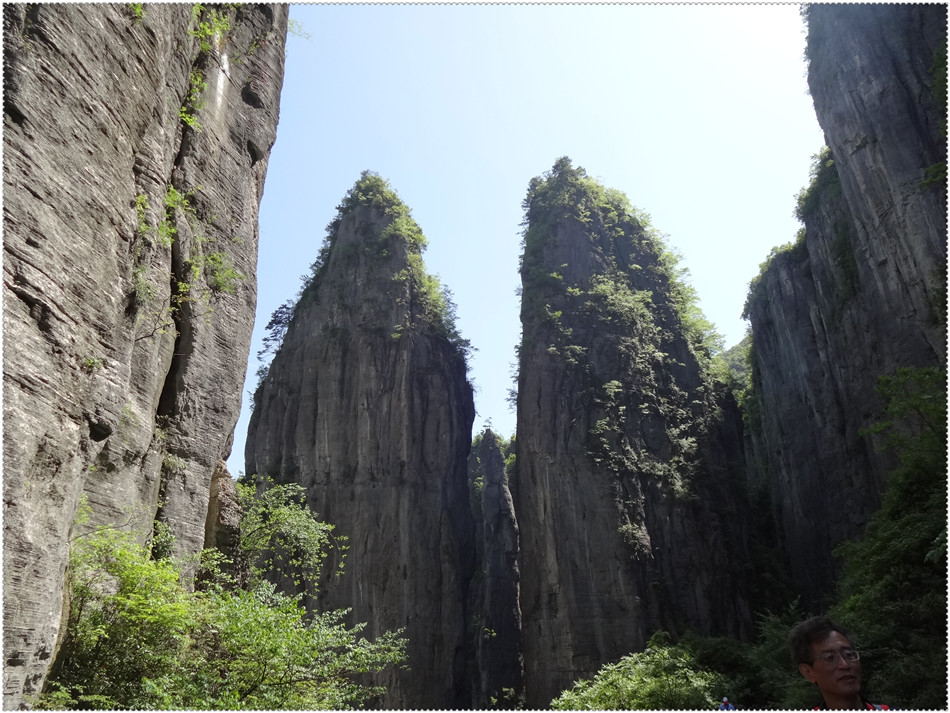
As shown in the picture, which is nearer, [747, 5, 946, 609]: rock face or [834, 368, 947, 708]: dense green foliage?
[834, 368, 947, 708]: dense green foliage

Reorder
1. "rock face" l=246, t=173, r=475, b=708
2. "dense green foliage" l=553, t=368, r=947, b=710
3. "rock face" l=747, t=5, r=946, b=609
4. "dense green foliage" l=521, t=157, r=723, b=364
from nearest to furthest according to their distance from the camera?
"dense green foliage" l=553, t=368, r=947, b=710, "rock face" l=747, t=5, r=946, b=609, "rock face" l=246, t=173, r=475, b=708, "dense green foliage" l=521, t=157, r=723, b=364

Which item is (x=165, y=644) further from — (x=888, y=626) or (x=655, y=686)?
(x=655, y=686)

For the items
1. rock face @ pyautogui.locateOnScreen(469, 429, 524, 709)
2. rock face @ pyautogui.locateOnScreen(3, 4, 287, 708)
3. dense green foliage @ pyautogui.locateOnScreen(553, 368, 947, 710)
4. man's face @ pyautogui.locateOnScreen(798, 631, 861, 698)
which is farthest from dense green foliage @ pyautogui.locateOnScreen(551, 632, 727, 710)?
man's face @ pyautogui.locateOnScreen(798, 631, 861, 698)

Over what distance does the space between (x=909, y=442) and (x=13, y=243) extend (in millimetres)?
20585

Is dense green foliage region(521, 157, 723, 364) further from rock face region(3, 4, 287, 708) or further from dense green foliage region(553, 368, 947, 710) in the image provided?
rock face region(3, 4, 287, 708)

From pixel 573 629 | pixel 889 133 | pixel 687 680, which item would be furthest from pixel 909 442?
pixel 573 629

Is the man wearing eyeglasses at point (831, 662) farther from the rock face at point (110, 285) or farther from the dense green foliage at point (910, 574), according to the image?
the dense green foliage at point (910, 574)

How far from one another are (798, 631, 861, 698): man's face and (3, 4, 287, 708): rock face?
584 centimetres

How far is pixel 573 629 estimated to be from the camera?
2977 centimetres

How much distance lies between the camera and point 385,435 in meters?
37.8

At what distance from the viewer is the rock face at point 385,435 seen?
34.4m

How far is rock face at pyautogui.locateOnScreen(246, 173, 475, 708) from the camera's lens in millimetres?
34375

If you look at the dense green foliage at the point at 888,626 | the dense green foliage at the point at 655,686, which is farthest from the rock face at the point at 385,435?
the dense green foliage at the point at 655,686

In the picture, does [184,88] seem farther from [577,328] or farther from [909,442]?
[577,328]
